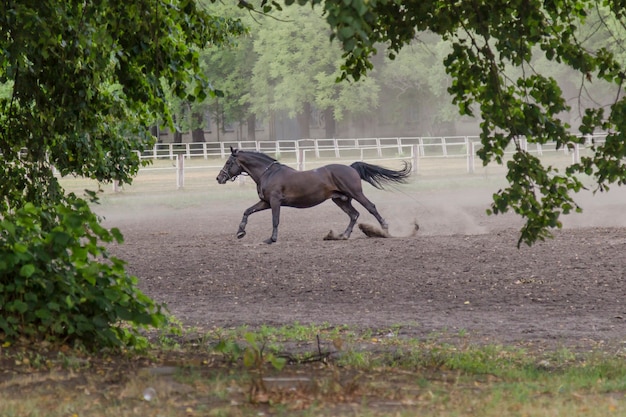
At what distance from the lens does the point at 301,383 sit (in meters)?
6.25

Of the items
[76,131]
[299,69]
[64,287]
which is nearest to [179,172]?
[299,69]

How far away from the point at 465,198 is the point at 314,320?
20043 mm

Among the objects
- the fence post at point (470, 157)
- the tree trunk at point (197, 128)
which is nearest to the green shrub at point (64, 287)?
the fence post at point (470, 157)

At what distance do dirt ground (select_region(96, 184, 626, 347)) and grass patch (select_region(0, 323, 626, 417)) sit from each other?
2.50 m

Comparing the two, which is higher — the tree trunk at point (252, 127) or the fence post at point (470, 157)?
the tree trunk at point (252, 127)

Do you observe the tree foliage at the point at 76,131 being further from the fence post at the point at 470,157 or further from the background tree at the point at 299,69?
the background tree at the point at 299,69

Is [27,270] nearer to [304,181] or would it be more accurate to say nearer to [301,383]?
[301,383]

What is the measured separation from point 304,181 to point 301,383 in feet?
47.0

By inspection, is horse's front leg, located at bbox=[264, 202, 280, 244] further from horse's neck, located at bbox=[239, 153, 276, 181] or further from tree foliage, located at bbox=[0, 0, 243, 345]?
tree foliage, located at bbox=[0, 0, 243, 345]

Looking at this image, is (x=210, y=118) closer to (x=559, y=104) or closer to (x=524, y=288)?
(x=524, y=288)

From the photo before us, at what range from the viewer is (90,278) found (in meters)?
7.11

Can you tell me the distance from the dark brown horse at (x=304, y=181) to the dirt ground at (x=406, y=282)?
0.81m

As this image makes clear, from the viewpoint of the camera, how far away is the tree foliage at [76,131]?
7.02m

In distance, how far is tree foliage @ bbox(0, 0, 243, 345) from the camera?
7016 mm
